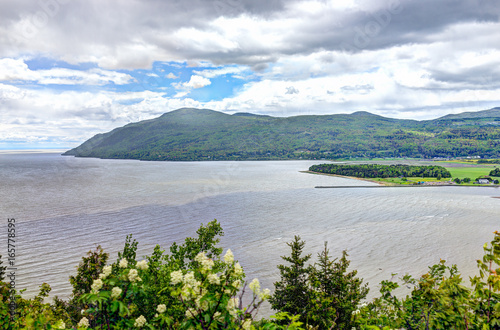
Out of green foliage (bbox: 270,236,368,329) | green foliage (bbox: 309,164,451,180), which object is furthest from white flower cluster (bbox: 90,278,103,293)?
green foliage (bbox: 309,164,451,180)

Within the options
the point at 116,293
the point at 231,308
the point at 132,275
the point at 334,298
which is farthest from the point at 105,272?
the point at 334,298

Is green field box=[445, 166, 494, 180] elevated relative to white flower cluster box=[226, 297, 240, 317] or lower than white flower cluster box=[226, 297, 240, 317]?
lower

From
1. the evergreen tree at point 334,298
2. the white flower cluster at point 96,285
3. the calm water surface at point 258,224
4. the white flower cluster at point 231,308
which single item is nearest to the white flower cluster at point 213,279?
the white flower cluster at point 231,308

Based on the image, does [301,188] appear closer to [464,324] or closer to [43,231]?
[43,231]

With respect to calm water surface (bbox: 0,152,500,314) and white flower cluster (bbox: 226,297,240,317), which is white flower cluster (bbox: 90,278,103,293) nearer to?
white flower cluster (bbox: 226,297,240,317)

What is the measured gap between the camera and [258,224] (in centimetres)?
4322

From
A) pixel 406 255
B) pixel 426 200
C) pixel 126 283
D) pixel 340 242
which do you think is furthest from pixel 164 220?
pixel 426 200

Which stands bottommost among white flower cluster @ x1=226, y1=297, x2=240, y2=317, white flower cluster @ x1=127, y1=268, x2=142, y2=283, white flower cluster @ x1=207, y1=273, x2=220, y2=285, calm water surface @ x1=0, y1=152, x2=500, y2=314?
calm water surface @ x1=0, y1=152, x2=500, y2=314

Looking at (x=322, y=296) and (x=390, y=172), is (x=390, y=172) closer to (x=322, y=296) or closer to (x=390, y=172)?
(x=390, y=172)

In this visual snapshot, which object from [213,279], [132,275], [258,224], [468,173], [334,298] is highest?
[213,279]

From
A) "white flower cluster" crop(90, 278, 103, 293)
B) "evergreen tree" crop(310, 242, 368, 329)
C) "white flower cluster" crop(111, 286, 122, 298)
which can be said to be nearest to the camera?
"white flower cluster" crop(111, 286, 122, 298)

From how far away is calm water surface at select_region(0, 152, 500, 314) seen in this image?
93.2 ft

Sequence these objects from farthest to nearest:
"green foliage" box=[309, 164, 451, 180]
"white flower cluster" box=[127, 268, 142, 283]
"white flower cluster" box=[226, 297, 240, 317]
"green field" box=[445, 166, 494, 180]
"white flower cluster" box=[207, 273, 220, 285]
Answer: "green foliage" box=[309, 164, 451, 180]
"green field" box=[445, 166, 494, 180]
"white flower cluster" box=[127, 268, 142, 283]
"white flower cluster" box=[226, 297, 240, 317]
"white flower cluster" box=[207, 273, 220, 285]

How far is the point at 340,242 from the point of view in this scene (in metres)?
35.6
